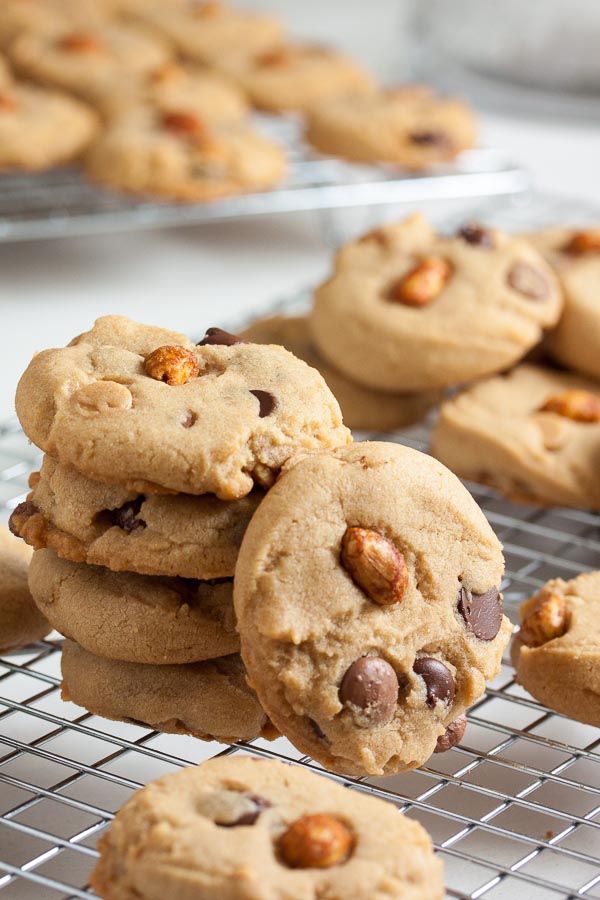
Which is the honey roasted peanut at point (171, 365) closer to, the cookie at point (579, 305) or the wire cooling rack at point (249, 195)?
the cookie at point (579, 305)

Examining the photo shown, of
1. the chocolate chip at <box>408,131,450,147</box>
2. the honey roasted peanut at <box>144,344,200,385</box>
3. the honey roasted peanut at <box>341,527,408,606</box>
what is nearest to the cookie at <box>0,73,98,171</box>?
the chocolate chip at <box>408,131,450,147</box>

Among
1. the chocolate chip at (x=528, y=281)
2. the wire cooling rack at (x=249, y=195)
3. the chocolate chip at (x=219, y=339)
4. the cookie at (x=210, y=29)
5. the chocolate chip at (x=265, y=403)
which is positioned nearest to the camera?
the chocolate chip at (x=265, y=403)

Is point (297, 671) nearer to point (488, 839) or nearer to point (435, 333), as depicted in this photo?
point (488, 839)

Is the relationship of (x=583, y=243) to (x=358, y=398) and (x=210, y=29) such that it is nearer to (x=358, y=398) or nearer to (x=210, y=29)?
(x=358, y=398)

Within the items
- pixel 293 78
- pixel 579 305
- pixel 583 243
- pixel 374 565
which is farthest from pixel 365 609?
pixel 293 78

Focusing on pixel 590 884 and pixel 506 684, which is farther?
pixel 506 684

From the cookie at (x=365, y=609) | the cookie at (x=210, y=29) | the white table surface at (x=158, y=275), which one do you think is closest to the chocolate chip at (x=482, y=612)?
the cookie at (x=365, y=609)

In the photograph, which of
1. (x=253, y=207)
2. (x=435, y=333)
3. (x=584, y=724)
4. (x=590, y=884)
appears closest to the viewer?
(x=590, y=884)

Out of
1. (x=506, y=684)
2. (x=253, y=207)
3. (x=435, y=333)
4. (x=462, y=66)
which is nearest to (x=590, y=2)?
(x=462, y=66)
